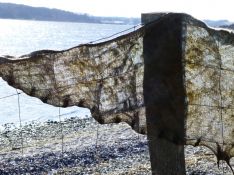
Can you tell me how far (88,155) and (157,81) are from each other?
522 inches

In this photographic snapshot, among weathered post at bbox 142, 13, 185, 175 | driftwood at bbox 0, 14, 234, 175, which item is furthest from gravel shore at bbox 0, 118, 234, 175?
weathered post at bbox 142, 13, 185, 175

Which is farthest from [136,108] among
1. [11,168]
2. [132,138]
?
[132,138]

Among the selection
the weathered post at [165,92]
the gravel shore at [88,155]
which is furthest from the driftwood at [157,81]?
the gravel shore at [88,155]

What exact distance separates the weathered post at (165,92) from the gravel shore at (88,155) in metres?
5.71

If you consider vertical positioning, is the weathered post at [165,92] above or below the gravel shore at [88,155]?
above

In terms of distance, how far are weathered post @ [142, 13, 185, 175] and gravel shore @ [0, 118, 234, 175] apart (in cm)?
571

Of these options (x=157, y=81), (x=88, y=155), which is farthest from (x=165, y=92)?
(x=88, y=155)

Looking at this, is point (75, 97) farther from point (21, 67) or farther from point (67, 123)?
point (67, 123)

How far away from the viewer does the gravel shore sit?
1269 centimetres

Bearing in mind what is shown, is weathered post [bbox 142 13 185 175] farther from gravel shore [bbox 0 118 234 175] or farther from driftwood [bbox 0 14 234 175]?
gravel shore [bbox 0 118 234 175]

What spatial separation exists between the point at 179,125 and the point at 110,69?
39.4 inches

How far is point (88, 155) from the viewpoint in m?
18.0

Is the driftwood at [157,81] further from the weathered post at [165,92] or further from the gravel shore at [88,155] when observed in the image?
the gravel shore at [88,155]

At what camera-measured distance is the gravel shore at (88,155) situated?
41.6 ft
